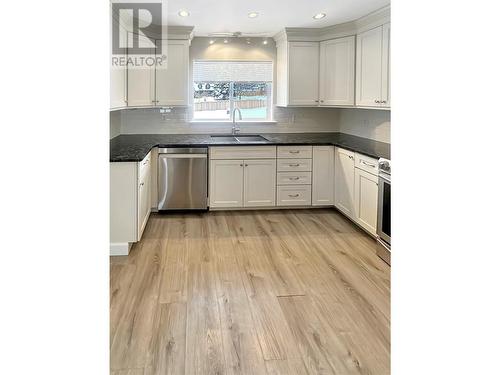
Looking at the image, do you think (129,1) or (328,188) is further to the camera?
(328,188)

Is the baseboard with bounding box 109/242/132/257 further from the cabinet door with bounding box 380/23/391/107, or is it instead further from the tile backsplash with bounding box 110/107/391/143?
the cabinet door with bounding box 380/23/391/107

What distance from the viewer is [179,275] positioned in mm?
3598

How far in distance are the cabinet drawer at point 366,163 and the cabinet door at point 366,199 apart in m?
0.04

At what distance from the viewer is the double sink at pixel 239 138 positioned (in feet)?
19.5

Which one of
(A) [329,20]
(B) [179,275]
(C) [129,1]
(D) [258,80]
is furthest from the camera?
(D) [258,80]

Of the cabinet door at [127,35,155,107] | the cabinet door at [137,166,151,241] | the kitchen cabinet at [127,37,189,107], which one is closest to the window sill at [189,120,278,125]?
the kitchen cabinet at [127,37,189,107]

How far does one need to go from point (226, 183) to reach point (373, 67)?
2.17 m

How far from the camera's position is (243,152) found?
221 inches
